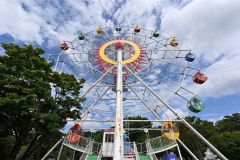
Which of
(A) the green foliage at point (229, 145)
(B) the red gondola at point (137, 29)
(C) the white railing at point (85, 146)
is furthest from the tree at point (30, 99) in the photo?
(A) the green foliage at point (229, 145)

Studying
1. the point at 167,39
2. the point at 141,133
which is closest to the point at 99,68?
the point at 167,39

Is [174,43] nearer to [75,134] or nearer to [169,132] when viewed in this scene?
[169,132]

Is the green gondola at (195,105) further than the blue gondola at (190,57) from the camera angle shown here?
No

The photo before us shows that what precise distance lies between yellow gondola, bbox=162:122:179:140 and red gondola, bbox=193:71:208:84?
5167 millimetres

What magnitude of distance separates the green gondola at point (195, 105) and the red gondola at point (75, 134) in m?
9.55

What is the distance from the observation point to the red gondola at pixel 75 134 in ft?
67.0

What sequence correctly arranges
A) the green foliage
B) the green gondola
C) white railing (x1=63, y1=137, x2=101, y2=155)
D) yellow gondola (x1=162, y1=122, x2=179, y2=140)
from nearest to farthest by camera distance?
white railing (x1=63, y1=137, x2=101, y2=155), yellow gondola (x1=162, y1=122, x2=179, y2=140), the green gondola, the green foliage

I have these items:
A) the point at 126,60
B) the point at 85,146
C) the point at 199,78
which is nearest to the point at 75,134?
the point at 85,146

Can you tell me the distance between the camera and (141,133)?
211 feet

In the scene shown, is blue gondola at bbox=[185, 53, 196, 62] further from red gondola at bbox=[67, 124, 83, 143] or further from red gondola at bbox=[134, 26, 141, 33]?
red gondola at bbox=[67, 124, 83, 143]

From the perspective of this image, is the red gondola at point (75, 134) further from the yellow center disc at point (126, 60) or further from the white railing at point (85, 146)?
the yellow center disc at point (126, 60)

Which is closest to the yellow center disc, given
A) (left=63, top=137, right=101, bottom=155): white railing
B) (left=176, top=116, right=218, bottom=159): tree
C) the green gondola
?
the green gondola

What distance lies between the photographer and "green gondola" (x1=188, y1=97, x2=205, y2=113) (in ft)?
72.1

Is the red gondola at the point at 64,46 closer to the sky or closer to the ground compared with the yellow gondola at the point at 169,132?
closer to the sky
